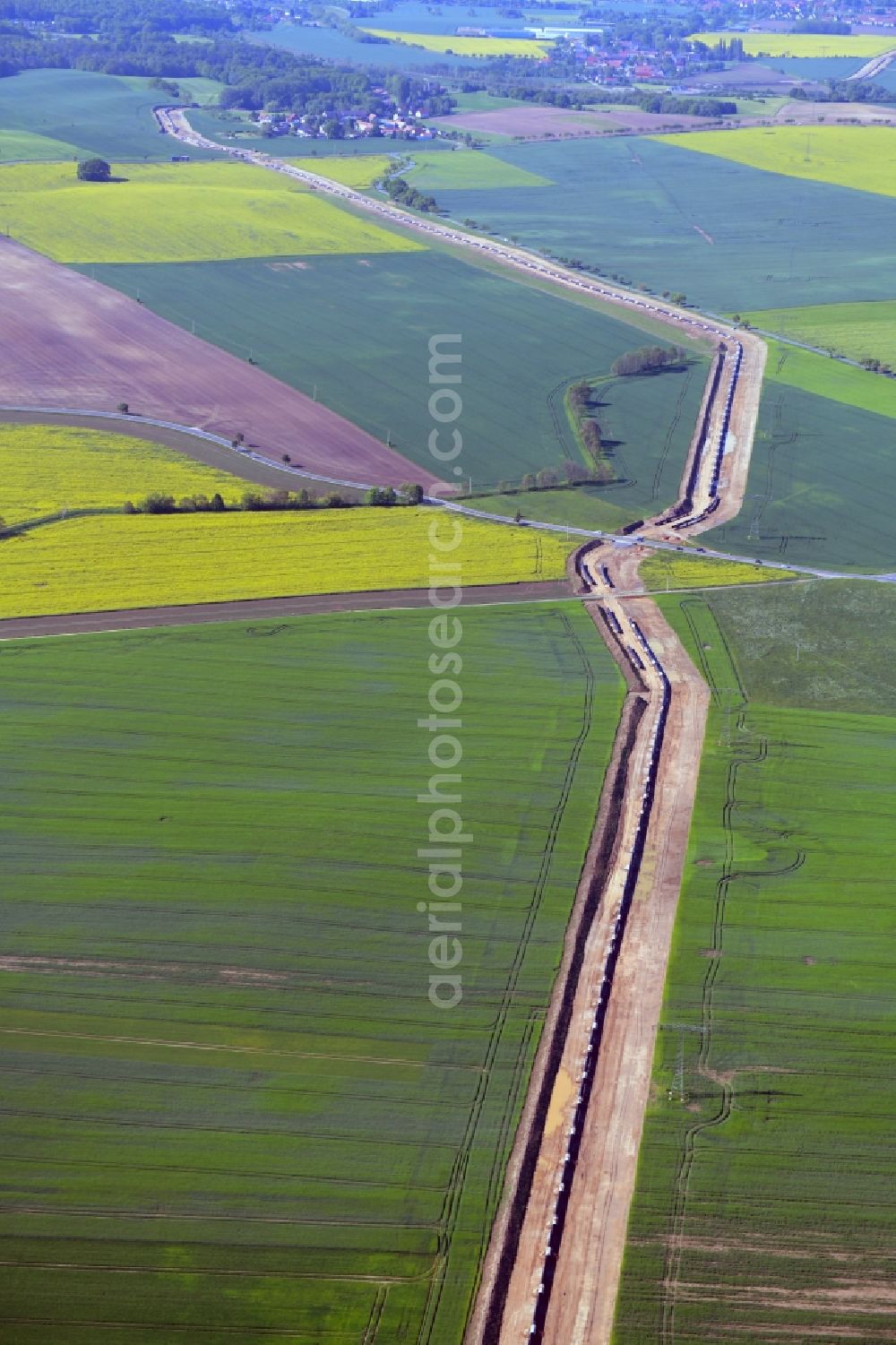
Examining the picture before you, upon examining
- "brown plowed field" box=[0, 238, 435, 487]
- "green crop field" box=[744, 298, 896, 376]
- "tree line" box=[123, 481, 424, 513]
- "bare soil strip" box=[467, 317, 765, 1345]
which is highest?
"green crop field" box=[744, 298, 896, 376]

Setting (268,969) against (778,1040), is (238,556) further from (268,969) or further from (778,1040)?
(778,1040)

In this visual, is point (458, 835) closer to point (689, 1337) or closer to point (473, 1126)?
point (473, 1126)

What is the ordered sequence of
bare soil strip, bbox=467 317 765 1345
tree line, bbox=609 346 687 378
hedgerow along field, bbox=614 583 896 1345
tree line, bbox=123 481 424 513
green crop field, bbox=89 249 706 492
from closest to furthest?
bare soil strip, bbox=467 317 765 1345
hedgerow along field, bbox=614 583 896 1345
tree line, bbox=123 481 424 513
green crop field, bbox=89 249 706 492
tree line, bbox=609 346 687 378

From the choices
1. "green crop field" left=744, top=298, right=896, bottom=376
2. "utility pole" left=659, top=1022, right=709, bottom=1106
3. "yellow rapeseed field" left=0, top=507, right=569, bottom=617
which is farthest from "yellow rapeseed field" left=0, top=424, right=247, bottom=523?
"green crop field" left=744, top=298, right=896, bottom=376

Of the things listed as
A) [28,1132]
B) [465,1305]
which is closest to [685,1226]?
[465,1305]

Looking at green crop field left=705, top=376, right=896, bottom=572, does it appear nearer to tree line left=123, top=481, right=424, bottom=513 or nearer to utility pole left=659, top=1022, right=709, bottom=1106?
tree line left=123, top=481, right=424, bottom=513

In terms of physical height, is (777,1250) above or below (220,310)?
below

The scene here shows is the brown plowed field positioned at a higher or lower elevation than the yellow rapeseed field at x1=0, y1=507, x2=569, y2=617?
higher
